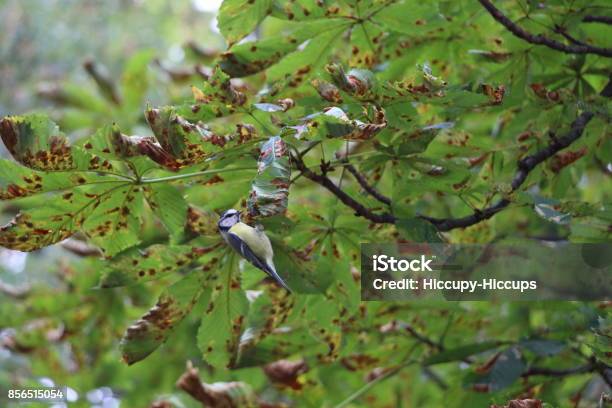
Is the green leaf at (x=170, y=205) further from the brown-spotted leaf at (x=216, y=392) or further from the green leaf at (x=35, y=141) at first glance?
the brown-spotted leaf at (x=216, y=392)

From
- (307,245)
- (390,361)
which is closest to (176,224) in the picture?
(307,245)

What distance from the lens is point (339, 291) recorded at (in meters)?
1.09

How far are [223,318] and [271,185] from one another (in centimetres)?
39

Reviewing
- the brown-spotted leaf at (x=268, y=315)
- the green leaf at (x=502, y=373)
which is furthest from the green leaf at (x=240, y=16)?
the green leaf at (x=502, y=373)

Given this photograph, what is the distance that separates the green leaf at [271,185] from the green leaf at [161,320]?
34cm

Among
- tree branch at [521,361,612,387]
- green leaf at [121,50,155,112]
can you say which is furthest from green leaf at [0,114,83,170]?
green leaf at [121,50,155,112]

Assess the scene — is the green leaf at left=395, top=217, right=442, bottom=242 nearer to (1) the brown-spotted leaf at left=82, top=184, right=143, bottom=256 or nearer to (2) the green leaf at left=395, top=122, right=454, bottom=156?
(2) the green leaf at left=395, top=122, right=454, bottom=156

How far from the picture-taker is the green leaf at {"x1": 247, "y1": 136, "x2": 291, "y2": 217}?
2.22ft

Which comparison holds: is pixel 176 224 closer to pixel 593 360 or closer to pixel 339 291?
pixel 339 291

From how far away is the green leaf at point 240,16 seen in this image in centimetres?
98

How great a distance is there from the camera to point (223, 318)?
1033 millimetres

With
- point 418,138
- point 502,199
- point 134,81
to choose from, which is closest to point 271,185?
point 418,138

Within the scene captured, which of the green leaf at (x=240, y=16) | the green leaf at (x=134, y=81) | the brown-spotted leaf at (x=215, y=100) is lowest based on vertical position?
the brown-spotted leaf at (x=215, y=100)

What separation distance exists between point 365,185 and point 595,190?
3.65ft
